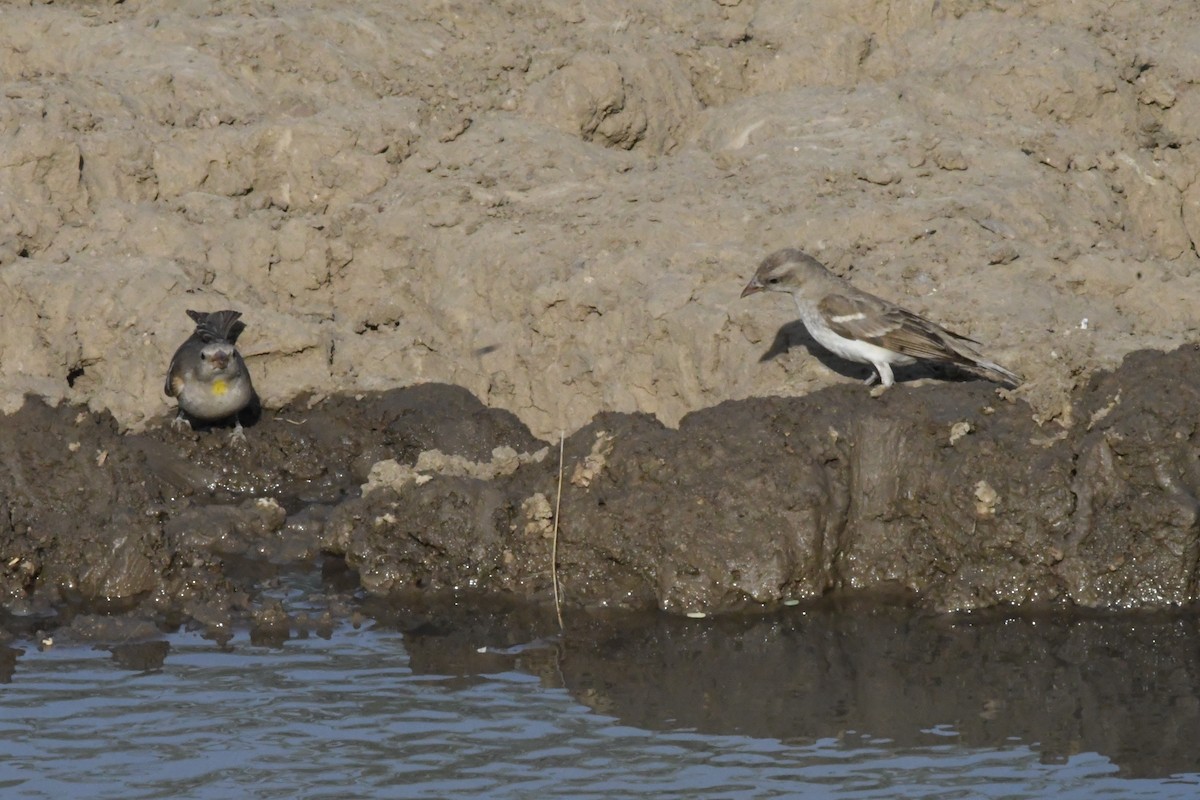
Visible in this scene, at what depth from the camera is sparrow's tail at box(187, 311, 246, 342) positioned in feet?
38.9

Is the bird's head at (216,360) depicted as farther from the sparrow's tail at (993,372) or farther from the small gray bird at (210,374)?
the sparrow's tail at (993,372)

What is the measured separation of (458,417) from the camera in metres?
12.1

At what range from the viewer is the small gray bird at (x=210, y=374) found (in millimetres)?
11523

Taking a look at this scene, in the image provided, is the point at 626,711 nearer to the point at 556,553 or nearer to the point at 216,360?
the point at 556,553

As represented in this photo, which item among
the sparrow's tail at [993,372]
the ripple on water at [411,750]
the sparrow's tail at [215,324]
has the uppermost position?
the sparrow's tail at [215,324]

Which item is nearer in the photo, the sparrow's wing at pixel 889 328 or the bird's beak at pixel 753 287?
the sparrow's wing at pixel 889 328

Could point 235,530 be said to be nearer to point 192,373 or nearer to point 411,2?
point 192,373

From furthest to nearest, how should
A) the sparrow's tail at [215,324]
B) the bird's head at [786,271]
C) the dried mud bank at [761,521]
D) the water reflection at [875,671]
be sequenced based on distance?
the sparrow's tail at [215,324], the bird's head at [786,271], the dried mud bank at [761,521], the water reflection at [875,671]

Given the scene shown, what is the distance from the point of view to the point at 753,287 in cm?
1094

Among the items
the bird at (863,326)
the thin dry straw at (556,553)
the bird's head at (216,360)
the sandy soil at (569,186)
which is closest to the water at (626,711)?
the thin dry straw at (556,553)

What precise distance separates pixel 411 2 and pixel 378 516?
6.06 metres

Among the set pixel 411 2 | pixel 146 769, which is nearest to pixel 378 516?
pixel 146 769

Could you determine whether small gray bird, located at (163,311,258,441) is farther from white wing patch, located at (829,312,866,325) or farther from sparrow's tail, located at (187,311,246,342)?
white wing patch, located at (829,312,866,325)

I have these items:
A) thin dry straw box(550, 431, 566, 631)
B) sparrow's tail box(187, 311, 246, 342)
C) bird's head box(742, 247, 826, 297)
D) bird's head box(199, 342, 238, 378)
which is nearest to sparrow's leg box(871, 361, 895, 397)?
bird's head box(742, 247, 826, 297)
